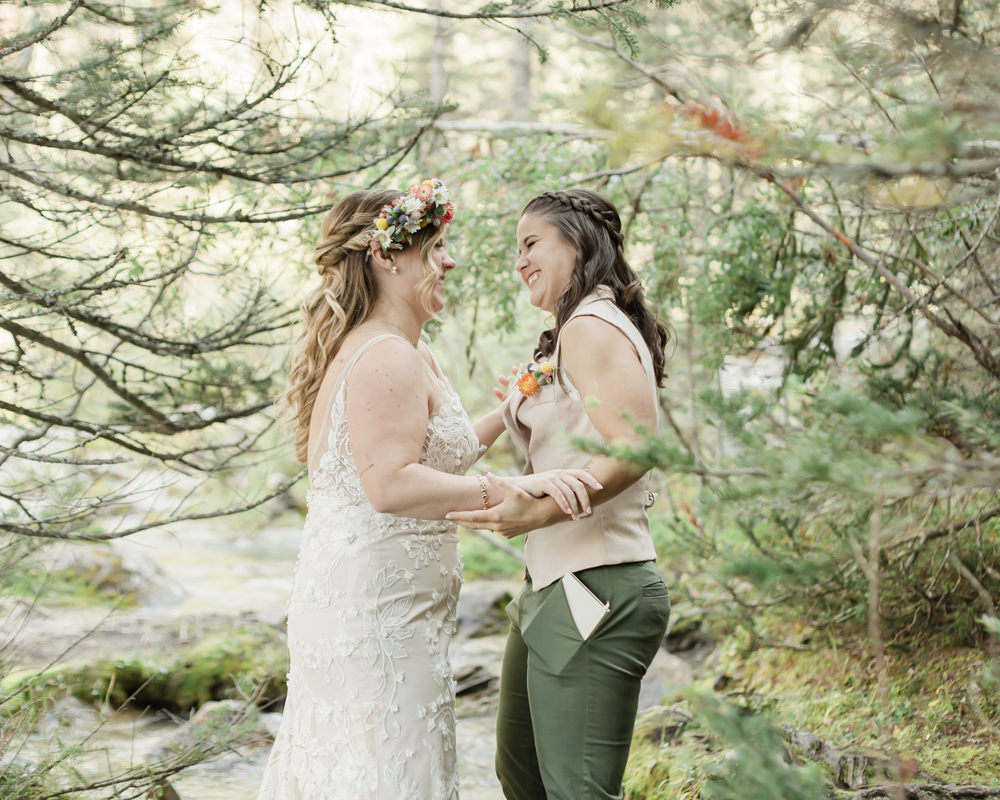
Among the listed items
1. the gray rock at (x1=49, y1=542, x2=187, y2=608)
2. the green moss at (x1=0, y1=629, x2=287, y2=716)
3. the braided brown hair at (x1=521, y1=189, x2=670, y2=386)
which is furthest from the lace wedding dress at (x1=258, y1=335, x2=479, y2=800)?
the gray rock at (x1=49, y1=542, x2=187, y2=608)

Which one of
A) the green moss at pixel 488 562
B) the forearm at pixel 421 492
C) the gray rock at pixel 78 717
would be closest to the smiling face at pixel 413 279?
the forearm at pixel 421 492

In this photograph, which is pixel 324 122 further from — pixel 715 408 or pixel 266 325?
pixel 715 408

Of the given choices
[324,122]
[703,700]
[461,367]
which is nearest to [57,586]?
[461,367]

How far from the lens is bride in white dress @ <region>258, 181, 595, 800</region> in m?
2.31

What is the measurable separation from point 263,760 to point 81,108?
13.0 ft

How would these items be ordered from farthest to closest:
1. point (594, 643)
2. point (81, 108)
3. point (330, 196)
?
point (330, 196) → point (81, 108) → point (594, 643)

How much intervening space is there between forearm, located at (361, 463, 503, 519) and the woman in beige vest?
0.20 feet

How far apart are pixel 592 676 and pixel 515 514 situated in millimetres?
490

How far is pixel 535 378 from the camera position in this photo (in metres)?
2.40

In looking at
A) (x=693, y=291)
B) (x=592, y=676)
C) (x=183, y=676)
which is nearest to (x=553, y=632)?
(x=592, y=676)

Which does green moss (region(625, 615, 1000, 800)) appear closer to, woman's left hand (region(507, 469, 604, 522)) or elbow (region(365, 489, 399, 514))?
woman's left hand (region(507, 469, 604, 522))

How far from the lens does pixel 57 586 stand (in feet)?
24.7

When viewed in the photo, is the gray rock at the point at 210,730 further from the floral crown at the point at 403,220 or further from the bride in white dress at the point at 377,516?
the floral crown at the point at 403,220

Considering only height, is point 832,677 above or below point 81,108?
below
